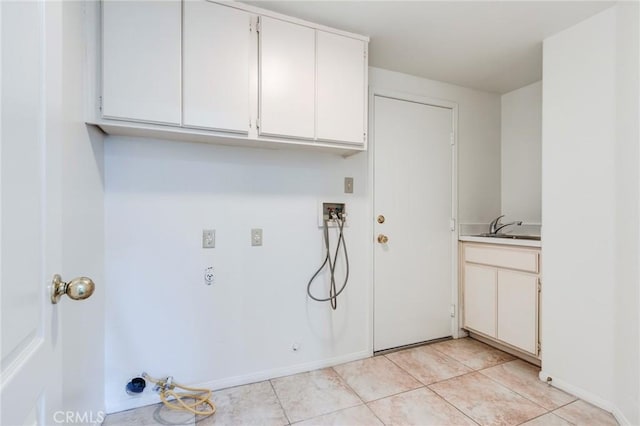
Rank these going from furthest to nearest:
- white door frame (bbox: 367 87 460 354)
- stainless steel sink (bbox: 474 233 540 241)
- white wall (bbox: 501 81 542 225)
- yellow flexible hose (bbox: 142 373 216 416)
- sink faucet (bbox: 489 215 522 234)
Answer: sink faucet (bbox: 489 215 522 234) → white wall (bbox: 501 81 542 225) → stainless steel sink (bbox: 474 233 540 241) → white door frame (bbox: 367 87 460 354) → yellow flexible hose (bbox: 142 373 216 416)

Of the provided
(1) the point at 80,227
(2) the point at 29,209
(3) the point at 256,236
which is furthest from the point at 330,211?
(2) the point at 29,209

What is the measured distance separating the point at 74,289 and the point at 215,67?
1.39 meters

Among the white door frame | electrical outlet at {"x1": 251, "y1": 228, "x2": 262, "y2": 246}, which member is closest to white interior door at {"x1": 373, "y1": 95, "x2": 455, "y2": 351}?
the white door frame

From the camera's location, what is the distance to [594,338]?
189 centimetres

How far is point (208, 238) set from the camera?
2.03 m

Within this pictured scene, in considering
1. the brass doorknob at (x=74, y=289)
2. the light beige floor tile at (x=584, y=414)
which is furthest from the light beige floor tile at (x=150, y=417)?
the light beige floor tile at (x=584, y=414)

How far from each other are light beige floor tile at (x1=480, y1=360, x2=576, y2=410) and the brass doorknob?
7.82 feet

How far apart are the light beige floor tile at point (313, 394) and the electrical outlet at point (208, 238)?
1021mm

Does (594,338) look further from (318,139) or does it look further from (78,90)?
(78,90)

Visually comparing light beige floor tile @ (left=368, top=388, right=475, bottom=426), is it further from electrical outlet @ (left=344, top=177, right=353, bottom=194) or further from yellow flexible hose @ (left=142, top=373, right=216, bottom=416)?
electrical outlet @ (left=344, top=177, right=353, bottom=194)

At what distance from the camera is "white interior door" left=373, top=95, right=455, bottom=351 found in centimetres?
262

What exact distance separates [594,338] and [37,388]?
2.56 m

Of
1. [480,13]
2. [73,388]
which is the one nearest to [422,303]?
[480,13]

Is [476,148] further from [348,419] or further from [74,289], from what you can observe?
[74,289]
